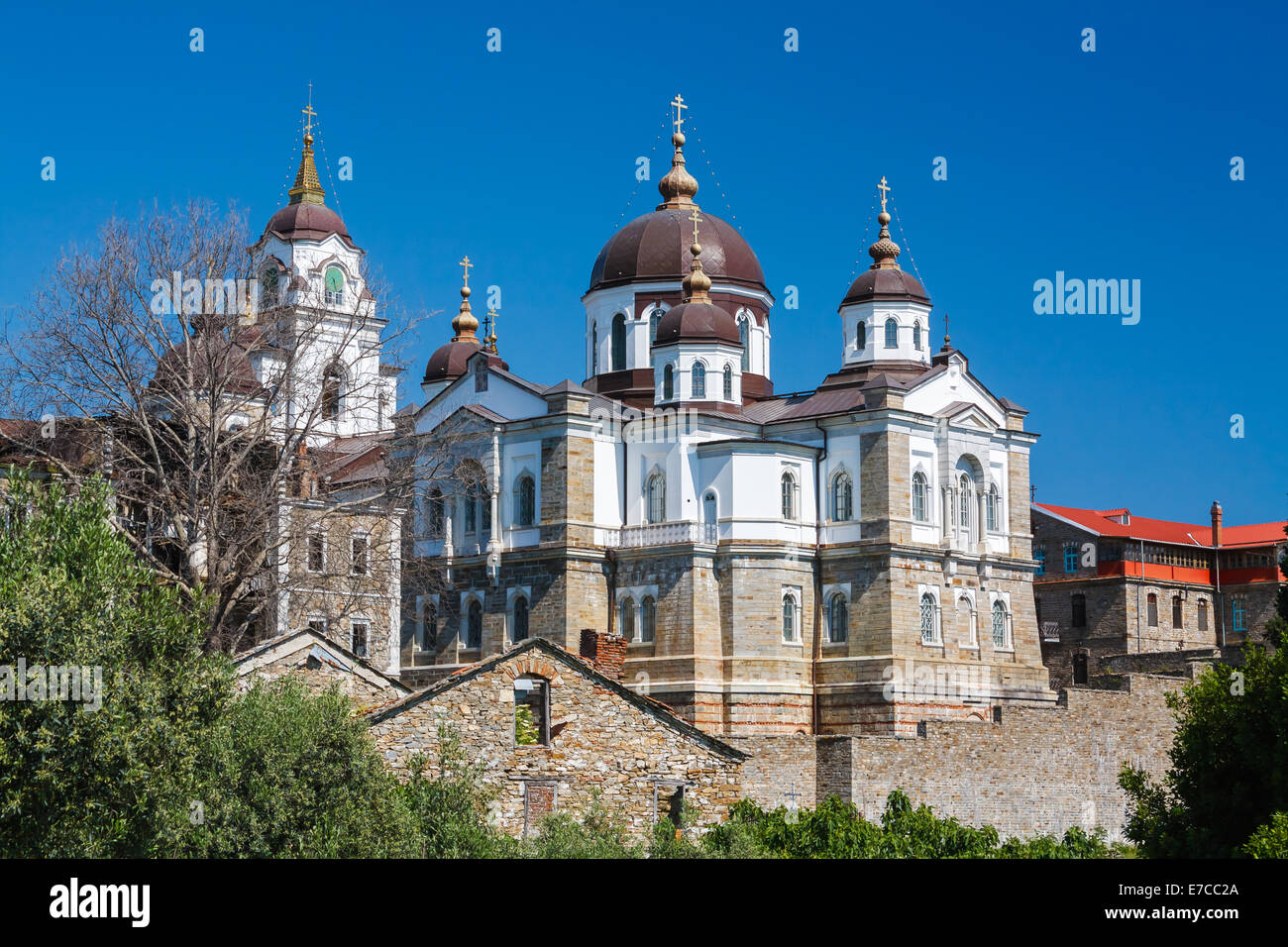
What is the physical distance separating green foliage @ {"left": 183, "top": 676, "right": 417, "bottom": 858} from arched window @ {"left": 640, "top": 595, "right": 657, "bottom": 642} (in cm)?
3184

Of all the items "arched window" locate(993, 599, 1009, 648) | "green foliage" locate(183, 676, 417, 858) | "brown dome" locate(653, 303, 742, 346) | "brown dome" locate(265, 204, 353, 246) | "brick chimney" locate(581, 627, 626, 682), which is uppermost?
"brown dome" locate(265, 204, 353, 246)

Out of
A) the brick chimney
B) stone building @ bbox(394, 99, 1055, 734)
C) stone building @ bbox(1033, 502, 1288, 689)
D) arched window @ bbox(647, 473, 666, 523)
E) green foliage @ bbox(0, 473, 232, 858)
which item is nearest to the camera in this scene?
green foliage @ bbox(0, 473, 232, 858)

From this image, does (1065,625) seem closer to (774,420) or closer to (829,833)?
(774,420)

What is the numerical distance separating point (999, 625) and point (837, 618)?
6.27 meters

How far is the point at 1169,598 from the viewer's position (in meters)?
78.7

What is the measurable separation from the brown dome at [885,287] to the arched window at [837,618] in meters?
12.1

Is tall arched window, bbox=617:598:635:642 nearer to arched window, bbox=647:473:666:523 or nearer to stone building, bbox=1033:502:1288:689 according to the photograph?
arched window, bbox=647:473:666:523

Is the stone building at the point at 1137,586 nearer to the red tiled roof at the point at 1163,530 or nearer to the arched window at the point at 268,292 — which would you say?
the red tiled roof at the point at 1163,530

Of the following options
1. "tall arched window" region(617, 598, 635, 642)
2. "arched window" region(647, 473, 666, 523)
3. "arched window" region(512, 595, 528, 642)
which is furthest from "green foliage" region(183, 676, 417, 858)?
"arched window" region(647, 473, 666, 523)

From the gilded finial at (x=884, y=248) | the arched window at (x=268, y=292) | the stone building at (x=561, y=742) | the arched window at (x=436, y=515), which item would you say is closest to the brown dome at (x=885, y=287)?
the gilded finial at (x=884, y=248)

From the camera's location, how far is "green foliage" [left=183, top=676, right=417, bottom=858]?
23.6 metres

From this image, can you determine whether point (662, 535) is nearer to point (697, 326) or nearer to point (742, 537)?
point (742, 537)
